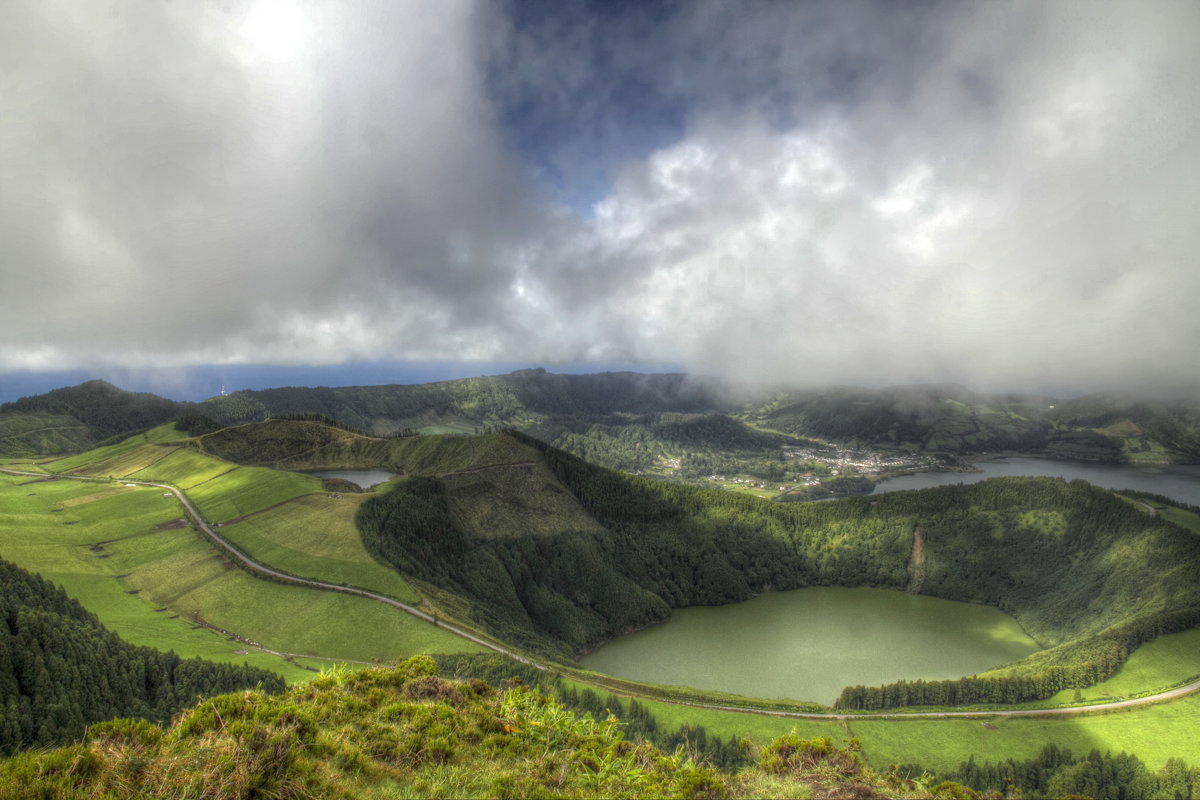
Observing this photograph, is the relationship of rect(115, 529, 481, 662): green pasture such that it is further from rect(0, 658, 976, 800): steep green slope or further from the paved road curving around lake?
rect(0, 658, 976, 800): steep green slope

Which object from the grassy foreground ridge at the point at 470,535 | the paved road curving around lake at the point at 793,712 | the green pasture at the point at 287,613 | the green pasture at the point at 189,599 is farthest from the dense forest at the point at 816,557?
the green pasture at the point at 189,599

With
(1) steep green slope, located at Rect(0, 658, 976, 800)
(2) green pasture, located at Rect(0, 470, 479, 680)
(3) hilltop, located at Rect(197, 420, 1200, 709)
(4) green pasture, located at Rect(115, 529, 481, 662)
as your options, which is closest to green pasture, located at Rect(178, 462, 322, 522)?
(2) green pasture, located at Rect(0, 470, 479, 680)

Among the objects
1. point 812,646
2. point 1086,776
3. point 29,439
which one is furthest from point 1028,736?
point 29,439

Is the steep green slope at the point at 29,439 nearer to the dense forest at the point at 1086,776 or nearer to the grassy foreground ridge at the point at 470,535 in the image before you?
the grassy foreground ridge at the point at 470,535

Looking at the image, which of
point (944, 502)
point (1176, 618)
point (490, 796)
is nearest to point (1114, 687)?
point (1176, 618)

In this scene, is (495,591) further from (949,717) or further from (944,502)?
(944,502)
